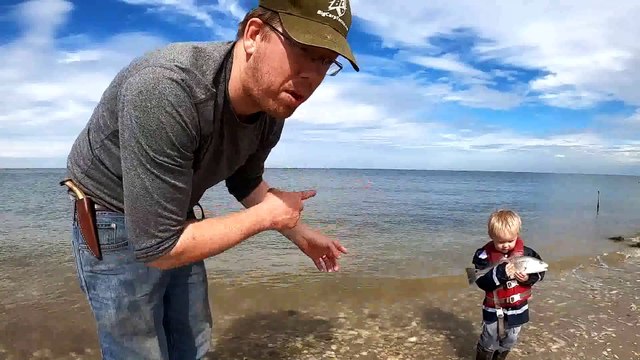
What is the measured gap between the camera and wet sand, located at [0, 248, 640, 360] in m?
6.34

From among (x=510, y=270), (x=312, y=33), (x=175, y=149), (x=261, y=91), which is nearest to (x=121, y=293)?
(x=175, y=149)

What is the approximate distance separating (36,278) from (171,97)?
9748 mm

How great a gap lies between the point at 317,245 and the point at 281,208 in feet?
4.00

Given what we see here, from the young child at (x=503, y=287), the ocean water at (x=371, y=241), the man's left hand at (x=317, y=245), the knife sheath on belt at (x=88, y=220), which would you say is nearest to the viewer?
the knife sheath on belt at (x=88, y=220)

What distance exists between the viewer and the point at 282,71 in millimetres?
2154

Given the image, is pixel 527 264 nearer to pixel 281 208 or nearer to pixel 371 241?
pixel 281 208

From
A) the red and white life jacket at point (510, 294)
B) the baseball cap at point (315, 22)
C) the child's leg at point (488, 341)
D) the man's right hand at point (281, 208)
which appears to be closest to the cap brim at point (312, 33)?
the baseball cap at point (315, 22)

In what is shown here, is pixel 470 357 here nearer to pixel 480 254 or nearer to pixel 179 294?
pixel 480 254

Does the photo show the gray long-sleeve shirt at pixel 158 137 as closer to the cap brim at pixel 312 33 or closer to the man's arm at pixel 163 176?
the man's arm at pixel 163 176

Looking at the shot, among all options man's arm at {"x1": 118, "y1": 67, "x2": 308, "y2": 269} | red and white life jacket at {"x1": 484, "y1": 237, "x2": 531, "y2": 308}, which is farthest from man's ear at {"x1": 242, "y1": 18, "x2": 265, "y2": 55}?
red and white life jacket at {"x1": 484, "y1": 237, "x2": 531, "y2": 308}

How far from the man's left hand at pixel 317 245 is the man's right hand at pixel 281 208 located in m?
1.06

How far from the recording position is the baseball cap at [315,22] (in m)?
2.04

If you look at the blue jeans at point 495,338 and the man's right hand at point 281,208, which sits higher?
the man's right hand at point 281,208

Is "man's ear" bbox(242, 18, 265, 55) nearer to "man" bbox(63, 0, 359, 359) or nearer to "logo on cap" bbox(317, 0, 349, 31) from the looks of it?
"man" bbox(63, 0, 359, 359)
